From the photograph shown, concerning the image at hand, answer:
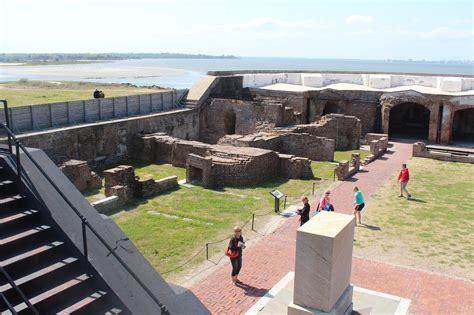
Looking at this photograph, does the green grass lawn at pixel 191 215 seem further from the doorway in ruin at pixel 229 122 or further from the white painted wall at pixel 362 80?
the white painted wall at pixel 362 80

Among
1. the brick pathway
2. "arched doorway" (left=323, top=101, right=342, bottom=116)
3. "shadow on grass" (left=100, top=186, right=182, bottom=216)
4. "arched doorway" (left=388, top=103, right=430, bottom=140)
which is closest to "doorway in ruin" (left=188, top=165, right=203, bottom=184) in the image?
"shadow on grass" (left=100, top=186, right=182, bottom=216)

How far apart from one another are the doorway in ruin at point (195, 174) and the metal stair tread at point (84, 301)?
543 inches

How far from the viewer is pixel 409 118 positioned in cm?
3731

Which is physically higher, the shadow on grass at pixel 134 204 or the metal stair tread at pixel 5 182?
the metal stair tread at pixel 5 182

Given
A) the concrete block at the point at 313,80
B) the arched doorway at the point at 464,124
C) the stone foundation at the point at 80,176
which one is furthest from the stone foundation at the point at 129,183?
the arched doorway at the point at 464,124

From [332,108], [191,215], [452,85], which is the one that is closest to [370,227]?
[191,215]

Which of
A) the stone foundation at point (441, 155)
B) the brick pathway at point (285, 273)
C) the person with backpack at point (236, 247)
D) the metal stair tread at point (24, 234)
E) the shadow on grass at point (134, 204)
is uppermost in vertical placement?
the metal stair tread at point (24, 234)

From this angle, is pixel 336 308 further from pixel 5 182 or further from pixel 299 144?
pixel 299 144

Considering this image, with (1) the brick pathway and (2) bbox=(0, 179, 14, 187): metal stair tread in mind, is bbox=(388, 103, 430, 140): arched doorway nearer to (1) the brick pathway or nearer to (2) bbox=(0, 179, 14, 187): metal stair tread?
(1) the brick pathway

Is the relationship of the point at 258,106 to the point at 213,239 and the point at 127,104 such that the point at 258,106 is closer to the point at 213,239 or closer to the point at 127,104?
the point at 127,104

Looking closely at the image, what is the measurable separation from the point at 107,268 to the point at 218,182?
13.4m

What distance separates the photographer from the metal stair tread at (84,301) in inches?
195

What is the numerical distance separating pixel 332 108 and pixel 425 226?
20.2m

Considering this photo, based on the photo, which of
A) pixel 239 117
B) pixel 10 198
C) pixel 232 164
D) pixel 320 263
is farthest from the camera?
pixel 239 117
